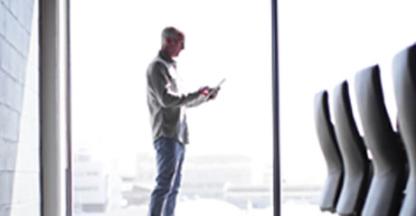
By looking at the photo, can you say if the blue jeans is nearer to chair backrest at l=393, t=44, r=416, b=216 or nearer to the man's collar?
the man's collar

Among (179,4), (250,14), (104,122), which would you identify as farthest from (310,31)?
(104,122)

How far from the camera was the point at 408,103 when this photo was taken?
1.82 metres

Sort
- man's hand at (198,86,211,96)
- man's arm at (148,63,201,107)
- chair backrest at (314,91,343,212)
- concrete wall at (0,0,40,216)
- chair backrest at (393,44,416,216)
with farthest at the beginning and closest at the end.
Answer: man's hand at (198,86,211,96), man's arm at (148,63,201,107), chair backrest at (314,91,343,212), concrete wall at (0,0,40,216), chair backrest at (393,44,416,216)

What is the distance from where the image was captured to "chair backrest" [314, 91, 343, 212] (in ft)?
8.94

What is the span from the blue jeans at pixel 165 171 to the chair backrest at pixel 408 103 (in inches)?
70.8

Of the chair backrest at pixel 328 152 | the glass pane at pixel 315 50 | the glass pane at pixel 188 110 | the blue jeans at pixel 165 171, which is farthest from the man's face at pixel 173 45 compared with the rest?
the chair backrest at pixel 328 152

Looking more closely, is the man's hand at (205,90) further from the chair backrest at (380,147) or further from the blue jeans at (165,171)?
the chair backrest at (380,147)

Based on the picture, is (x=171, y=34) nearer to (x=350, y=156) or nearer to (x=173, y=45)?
(x=173, y=45)

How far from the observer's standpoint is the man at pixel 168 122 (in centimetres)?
360

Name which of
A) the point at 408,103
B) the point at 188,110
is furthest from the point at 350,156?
the point at 188,110

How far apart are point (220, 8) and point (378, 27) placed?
0.84 m

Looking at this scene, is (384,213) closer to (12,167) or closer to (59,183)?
(12,167)

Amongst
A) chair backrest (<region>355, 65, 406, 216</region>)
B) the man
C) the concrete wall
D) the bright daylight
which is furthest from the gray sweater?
chair backrest (<region>355, 65, 406, 216</region>)

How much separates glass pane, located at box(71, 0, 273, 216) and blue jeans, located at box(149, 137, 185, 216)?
112 mm
